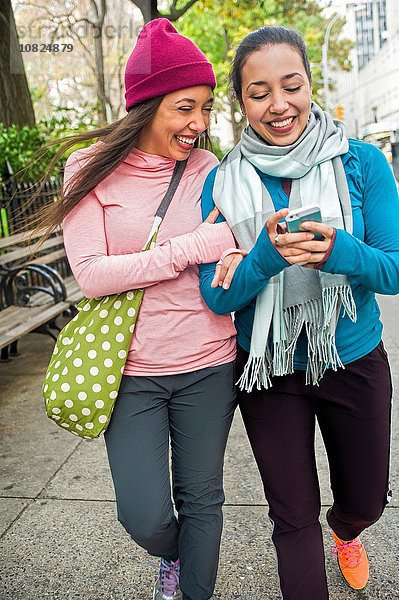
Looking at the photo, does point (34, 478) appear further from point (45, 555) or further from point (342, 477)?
point (342, 477)

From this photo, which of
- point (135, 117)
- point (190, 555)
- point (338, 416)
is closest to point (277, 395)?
point (338, 416)

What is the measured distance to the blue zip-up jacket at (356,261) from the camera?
199 centimetres

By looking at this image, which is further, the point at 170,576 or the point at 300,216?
the point at 170,576

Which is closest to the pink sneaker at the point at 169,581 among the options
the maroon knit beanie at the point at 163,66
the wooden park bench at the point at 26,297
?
the maroon knit beanie at the point at 163,66

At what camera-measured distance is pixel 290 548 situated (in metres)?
2.31

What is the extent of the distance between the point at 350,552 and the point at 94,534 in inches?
43.1

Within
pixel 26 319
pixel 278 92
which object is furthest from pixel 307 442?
pixel 26 319

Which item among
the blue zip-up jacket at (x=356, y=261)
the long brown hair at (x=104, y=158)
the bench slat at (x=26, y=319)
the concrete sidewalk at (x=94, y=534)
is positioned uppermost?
the long brown hair at (x=104, y=158)

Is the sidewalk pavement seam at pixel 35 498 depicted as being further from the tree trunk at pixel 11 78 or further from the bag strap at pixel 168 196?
the tree trunk at pixel 11 78

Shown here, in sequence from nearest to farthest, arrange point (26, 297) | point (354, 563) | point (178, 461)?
1. point (178, 461)
2. point (354, 563)
3. point (26, 297)

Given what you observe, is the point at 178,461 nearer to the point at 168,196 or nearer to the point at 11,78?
the point at 168,196

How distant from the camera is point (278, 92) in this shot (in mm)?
2158

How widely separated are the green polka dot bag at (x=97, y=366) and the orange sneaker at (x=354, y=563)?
1.07 m

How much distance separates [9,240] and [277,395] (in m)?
4.06
